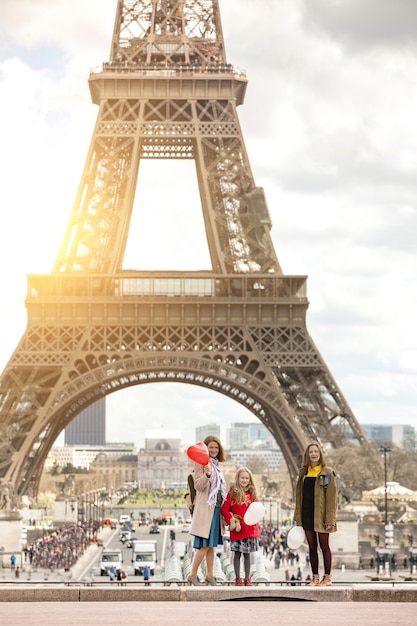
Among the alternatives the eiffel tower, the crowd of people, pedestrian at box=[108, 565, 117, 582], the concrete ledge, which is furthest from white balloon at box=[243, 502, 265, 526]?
the eiffel tower

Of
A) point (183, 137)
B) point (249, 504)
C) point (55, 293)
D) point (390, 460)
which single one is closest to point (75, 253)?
point (55, 293)

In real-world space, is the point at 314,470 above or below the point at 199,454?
below

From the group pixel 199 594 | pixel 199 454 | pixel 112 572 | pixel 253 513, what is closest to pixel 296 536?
pixel 253 513

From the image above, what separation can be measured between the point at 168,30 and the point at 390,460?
36445 millimetres

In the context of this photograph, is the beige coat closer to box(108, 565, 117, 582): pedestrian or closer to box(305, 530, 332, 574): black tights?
box(305, 530, 332, 574): black tights

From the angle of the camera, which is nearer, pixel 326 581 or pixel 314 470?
pixel 326 581

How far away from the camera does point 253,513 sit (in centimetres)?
1694

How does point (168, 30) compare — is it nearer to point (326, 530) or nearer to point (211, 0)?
point (211, 0)

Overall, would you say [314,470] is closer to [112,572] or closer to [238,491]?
[238,491]

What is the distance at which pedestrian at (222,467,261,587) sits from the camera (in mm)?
17391

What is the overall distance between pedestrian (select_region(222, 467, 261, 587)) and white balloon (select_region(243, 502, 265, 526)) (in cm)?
23

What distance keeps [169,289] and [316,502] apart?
5337cm

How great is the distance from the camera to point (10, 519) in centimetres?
6075
